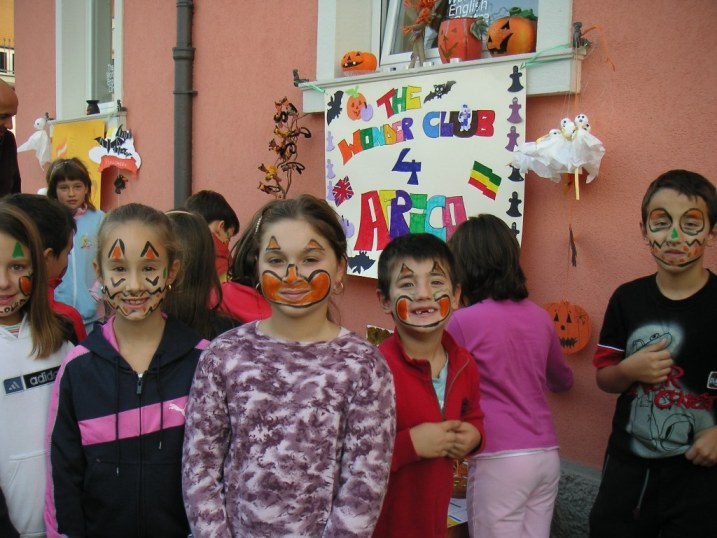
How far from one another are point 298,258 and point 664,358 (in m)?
1.27

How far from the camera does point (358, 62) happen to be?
4.75m

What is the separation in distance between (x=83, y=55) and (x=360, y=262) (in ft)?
17.6

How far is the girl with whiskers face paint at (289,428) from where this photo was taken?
1.90 m

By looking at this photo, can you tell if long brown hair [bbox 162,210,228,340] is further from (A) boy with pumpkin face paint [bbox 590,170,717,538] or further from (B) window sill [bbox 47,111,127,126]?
(B) window sill [bbox 47,111,127,126]

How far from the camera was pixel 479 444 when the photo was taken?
2326 mm

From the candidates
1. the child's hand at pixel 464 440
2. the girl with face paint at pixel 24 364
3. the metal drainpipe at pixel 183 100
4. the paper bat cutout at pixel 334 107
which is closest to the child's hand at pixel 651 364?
the child's hand at pixel 464 440

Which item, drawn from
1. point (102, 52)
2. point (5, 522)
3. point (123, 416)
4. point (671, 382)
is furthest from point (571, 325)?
point (102, 52)

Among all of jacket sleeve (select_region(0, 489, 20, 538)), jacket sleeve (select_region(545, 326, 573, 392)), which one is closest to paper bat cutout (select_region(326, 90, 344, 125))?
jacket sleeve (select_region(545, 326, 573, 392))

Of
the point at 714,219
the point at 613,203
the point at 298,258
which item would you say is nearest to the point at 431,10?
the point at 613,203

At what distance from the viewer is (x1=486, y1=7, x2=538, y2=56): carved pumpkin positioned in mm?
3809

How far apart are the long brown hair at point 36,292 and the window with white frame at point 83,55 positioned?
5885mm

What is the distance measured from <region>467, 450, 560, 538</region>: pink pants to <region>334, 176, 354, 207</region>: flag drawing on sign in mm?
2251

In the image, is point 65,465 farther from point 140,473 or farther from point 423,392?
point 423,392

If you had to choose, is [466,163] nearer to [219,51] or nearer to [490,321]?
[490,321]
